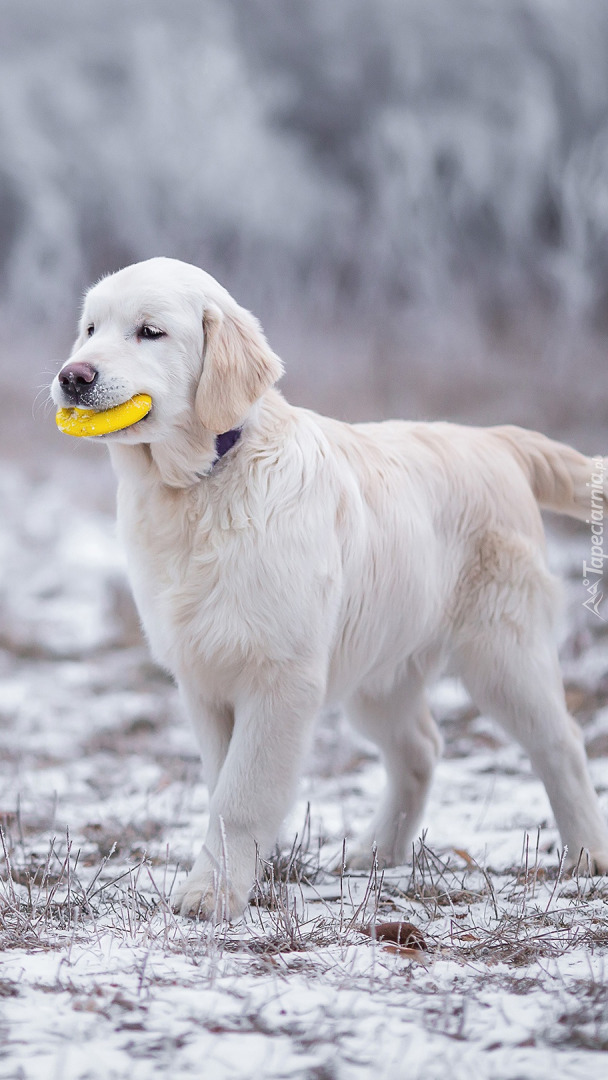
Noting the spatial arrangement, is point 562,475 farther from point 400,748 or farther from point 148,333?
point 148,333

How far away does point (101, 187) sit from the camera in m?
11.9

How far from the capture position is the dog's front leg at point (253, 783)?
2.88m

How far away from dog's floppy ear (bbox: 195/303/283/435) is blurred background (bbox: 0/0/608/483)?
7304mm

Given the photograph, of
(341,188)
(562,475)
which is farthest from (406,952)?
(341,188)

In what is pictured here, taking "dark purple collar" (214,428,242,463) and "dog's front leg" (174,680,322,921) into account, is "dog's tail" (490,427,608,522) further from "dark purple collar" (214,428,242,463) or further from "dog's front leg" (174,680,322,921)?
"dog's front leg" (174,680,322,921)

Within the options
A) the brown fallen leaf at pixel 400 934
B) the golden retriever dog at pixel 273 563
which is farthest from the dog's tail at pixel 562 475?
the brown fallen leaf at pixel 400 934

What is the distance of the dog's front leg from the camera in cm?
288

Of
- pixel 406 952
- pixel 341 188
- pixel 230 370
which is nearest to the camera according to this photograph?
pixel 406 952

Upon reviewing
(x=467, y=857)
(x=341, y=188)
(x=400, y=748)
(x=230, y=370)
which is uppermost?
(x=341, y=188)

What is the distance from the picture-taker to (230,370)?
3.01 meters

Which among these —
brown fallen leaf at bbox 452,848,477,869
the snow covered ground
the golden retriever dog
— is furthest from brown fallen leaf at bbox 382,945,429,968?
brown fallen leaf at bbox 452,848,477,869

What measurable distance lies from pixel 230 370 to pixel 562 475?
170 centimetres

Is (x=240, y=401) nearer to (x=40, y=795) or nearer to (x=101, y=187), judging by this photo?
(x=40, y=795)

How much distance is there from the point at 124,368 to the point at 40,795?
254 centimetres
